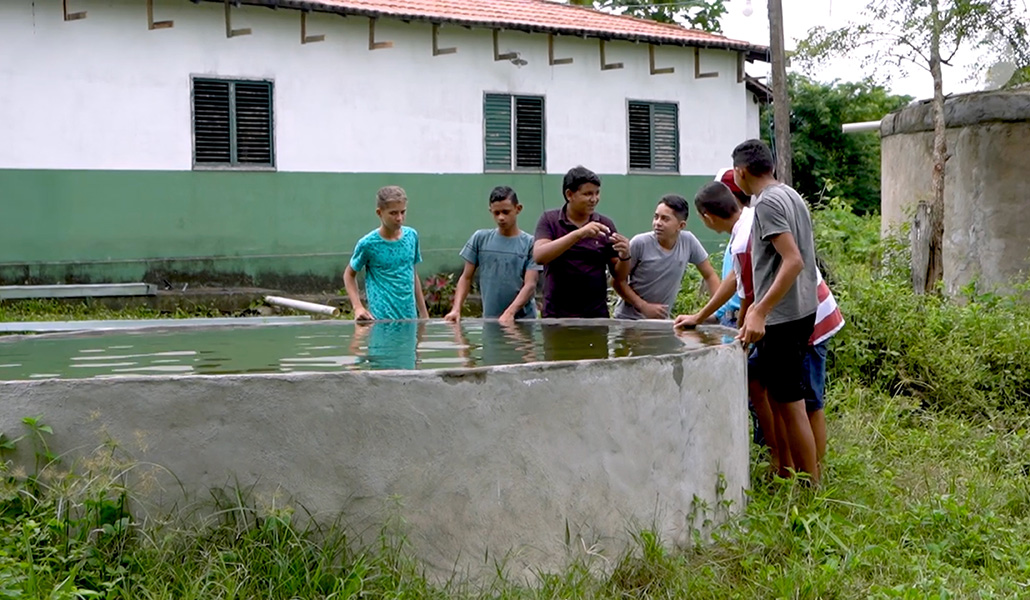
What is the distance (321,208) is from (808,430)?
11312 mm

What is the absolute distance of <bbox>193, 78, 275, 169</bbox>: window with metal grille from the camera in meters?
15.2

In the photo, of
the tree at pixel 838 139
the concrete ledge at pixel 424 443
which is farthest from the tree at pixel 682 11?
the concrete ledge at pixel 424 443

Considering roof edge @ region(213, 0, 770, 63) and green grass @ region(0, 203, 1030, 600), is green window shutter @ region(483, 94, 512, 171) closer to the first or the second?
roof edge @ region(213, 0, 770, 63)

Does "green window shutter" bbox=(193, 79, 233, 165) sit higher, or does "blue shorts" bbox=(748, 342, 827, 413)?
"green window shutter" bbox=(193, 79, 233, 165)

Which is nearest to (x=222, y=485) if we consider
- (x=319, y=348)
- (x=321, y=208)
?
(x=319, y=348)

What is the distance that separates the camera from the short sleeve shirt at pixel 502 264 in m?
7.45

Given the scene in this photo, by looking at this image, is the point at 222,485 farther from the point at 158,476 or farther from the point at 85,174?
the point at 85,174

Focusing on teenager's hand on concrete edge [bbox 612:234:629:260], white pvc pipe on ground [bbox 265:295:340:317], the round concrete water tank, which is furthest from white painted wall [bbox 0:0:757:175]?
teenager's hand on concrete edge [bbox 612:234:629:260]

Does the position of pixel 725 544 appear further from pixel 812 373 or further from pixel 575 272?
pixel 575 272

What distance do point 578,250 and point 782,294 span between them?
183cm

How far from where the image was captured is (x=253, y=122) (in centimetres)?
1557

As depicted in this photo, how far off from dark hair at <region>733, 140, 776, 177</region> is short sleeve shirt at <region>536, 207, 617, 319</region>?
130cm

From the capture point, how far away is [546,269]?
717 cm

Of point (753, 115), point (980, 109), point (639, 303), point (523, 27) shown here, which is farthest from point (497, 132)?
point (639, 303)
